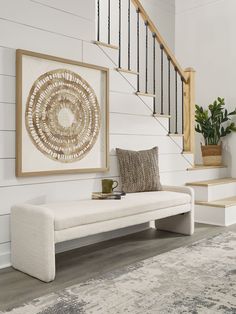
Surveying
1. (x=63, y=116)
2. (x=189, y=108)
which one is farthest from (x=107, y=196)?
(x=189, y=108)

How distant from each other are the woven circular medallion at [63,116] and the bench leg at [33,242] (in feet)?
2.17

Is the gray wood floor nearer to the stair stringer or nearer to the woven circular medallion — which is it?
the stair stringer

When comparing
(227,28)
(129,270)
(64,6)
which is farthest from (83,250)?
(227,28)

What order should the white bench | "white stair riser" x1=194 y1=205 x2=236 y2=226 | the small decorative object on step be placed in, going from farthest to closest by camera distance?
"white stair riser" x1=194 y1=205 x2=236 y2=226 → the small decorative object on step → the white bench

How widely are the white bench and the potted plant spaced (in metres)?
2.10

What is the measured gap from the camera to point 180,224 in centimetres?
381

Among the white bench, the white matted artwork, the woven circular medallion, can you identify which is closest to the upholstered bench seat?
the white bench

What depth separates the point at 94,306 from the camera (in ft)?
6.75

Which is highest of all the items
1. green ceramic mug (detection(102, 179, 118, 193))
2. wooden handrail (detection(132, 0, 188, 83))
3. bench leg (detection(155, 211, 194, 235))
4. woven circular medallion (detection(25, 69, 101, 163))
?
wooden handrail (detection(132, 0, 188, 83))

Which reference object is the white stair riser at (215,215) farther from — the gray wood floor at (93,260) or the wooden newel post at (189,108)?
the wooden newel post at (189,108)

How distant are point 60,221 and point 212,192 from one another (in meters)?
2.60

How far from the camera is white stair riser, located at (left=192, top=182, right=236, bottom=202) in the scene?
14.6 feet

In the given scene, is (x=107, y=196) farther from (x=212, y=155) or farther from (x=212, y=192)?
(x=212, y=155)

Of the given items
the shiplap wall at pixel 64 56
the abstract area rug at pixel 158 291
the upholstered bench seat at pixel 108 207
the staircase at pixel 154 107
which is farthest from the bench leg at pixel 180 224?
the abstract area rug at pixel 158 291
